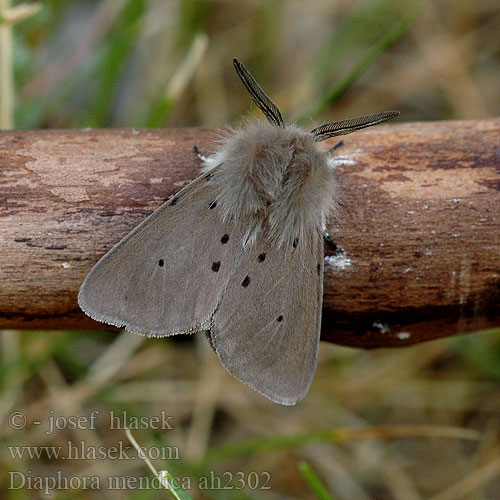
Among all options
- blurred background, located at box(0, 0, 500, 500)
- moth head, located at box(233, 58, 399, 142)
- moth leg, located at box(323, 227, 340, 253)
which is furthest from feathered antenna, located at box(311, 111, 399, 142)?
blurred background, located at box(0, 0, 500, 500)

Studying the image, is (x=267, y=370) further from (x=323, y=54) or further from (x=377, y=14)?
(x=377, y=14)

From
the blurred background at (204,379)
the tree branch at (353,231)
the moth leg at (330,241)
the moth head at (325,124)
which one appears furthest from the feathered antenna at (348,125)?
the blurred background at (204,379)

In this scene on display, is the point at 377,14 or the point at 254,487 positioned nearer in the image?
the point at 254,487

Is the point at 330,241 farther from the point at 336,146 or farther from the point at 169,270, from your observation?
the point at 169,270

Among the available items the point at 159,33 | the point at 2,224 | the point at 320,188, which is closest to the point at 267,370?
the point at 320,188

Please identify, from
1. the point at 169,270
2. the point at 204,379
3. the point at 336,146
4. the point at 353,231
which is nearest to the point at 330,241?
the point at 353,231

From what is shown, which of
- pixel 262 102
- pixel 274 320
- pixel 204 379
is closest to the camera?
pixel 274 320

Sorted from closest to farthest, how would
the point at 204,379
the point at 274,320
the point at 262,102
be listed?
the point at 274,320, the point at 262,102, the point at 204,379
